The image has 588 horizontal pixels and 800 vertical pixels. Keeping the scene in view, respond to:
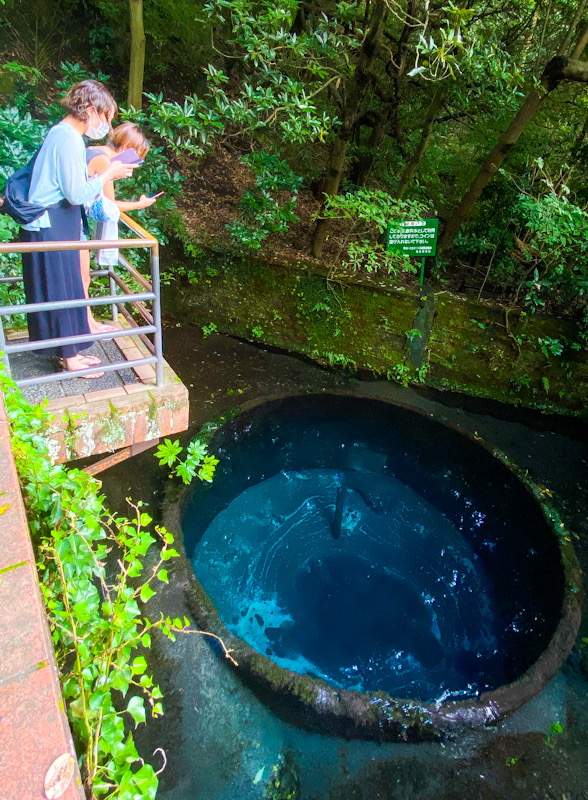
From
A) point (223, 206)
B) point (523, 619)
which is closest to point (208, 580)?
point (523, 619)

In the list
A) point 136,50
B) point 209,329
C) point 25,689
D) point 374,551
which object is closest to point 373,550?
point 374,551

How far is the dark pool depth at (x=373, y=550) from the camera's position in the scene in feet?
15.4

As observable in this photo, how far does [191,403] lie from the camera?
543 cm

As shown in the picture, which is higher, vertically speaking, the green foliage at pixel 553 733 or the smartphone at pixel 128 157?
the smartphone at pixel 128 157

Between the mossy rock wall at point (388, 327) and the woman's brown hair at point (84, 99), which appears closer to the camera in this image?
the woman's brown hair at point (84, 99)

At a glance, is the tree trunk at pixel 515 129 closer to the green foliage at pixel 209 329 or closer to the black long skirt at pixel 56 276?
the green foliage at pixel 209 329

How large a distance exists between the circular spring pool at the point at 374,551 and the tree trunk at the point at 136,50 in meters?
4.44

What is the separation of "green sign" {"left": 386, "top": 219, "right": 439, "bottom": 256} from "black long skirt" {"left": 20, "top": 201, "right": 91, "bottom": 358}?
3.96 meters

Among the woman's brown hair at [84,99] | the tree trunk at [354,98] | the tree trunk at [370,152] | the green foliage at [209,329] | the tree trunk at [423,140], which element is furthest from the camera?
the tree trunk at [370,152]

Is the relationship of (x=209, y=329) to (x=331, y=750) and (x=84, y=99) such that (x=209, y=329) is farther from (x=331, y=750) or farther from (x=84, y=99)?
(x=331, y=750)

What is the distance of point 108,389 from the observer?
9.47 feet

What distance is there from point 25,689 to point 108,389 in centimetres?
211

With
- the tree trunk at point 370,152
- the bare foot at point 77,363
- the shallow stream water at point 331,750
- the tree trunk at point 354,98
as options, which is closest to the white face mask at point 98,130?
the bare foot at point 77,363

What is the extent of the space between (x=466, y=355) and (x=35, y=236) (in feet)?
18.9
